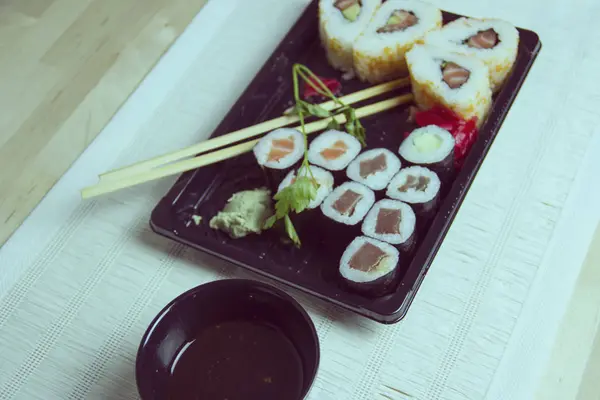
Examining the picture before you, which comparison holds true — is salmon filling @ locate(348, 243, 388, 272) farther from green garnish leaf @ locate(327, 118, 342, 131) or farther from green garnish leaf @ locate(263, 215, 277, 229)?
green garnish leaf @ locate(327, 118, 342, 131)

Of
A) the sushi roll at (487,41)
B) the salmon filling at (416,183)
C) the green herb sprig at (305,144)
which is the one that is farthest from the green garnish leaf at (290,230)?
the sushi roll at (487,41)

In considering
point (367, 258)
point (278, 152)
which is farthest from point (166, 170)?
point (367, 258)

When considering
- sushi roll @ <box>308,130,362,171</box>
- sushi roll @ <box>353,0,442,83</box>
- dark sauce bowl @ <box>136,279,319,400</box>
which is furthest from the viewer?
sushi roll @ <box>353,0,442,83</box>

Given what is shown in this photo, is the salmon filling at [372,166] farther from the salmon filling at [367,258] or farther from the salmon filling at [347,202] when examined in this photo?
the salmon filling at [367,258]

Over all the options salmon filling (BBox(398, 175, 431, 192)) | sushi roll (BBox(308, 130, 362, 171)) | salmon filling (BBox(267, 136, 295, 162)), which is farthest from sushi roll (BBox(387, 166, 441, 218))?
salmon filling (BBox(267, 136, 295, 162))

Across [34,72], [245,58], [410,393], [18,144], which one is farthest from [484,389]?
[34,72]

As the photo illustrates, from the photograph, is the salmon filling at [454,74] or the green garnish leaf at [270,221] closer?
the green garnish leaf at [270,221]
